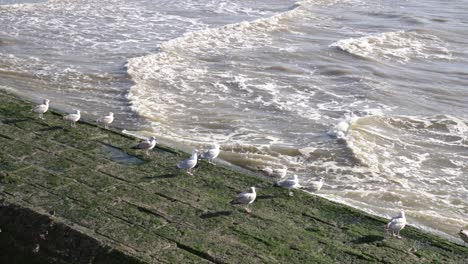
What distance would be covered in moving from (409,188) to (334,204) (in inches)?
131

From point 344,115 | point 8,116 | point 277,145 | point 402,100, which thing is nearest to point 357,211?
point 277,145

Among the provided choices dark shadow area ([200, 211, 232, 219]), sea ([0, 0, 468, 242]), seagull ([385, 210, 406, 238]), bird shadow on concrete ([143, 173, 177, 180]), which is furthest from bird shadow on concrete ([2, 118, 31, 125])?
seagull ([385, 210, 406, 238])

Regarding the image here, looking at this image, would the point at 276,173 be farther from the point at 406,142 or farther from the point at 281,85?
the point at 281,85

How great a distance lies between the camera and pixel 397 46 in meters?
25.0

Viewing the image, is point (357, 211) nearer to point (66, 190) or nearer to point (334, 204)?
point (334, 204)

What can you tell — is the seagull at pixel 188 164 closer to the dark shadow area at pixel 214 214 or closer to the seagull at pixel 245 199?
the seagull at pixel 245 199

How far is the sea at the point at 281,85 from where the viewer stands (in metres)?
12.5

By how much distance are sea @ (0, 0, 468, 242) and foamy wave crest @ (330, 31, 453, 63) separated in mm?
80

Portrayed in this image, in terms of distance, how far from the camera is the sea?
1248 cm

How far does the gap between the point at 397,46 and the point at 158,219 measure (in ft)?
62.3

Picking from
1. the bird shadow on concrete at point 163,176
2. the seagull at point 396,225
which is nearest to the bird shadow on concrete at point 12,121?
the bird shadow on concrete at point 163,176

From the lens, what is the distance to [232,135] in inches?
549

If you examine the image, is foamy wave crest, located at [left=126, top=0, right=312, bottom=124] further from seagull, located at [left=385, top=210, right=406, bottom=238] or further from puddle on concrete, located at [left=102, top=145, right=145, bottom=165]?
seagull, located at [left=385, top=210, right=406, bottom=238]

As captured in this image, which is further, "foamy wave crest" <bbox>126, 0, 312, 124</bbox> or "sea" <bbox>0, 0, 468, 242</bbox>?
"foamy wave crest" <bbox>126, 0, 312, 124</bbox>
